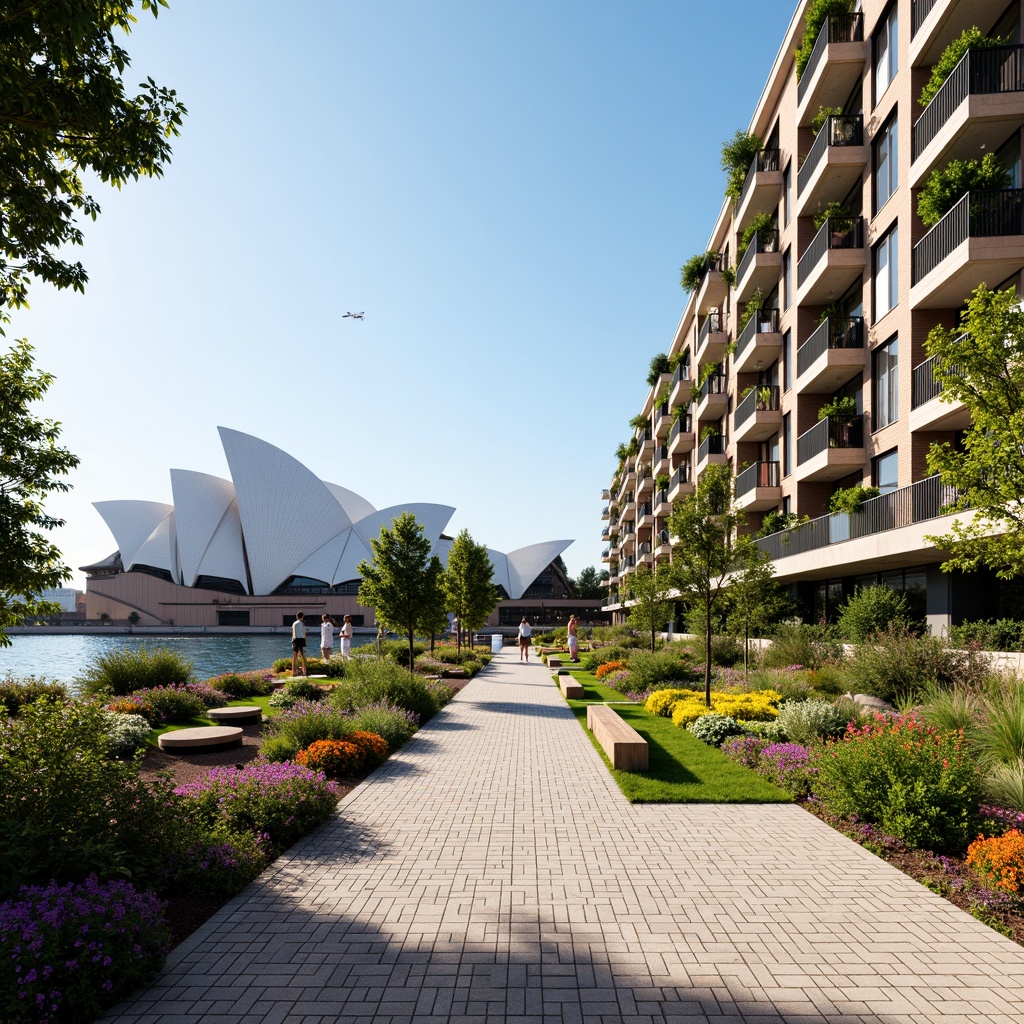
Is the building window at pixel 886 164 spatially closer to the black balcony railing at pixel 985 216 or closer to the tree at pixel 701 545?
the black balcony railing at pixel 985 216

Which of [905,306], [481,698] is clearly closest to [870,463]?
[905,306]

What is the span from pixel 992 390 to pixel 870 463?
13.1 metres

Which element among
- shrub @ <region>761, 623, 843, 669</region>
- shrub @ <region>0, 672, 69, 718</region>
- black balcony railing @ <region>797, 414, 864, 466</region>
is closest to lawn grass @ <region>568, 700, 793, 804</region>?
shrub @ <region>761, 623, 843, 669</region>

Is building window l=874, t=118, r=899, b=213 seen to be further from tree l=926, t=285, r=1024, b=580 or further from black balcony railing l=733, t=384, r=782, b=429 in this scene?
tree l=926, t=285, r=1024, b=580

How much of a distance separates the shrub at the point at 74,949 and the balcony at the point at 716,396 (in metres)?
32.9

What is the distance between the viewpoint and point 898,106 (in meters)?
18.4

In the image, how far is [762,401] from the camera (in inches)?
1090

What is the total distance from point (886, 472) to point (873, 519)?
6.28 ft

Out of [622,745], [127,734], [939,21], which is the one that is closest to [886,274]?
[939,21]

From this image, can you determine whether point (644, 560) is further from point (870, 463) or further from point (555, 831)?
point (555, 831)

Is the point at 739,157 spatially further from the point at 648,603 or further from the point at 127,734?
the point at 127,734

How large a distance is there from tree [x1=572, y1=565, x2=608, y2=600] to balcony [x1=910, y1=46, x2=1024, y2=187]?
80.5m

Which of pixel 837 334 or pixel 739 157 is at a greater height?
pixel 739 157

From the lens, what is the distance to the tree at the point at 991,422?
755 centimetres
